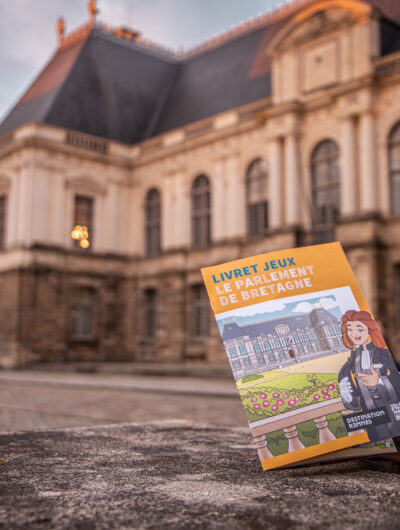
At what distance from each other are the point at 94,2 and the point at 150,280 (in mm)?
16150

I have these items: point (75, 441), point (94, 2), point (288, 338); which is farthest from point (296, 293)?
point (94, 2)

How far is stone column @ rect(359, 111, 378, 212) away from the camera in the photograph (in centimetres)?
2245

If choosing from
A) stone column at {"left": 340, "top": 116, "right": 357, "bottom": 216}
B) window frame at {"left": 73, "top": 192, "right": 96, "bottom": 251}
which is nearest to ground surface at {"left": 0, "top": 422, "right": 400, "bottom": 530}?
stone column at {"left": 340, "top": 116, "right": 357, "bottom": 216}

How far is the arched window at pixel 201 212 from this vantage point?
29234 millimetres

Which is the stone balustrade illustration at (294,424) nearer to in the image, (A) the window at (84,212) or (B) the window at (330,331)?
(B) the window at (330,331)

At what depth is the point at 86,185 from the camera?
3109 centimetres

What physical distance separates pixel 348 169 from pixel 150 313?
1290cm

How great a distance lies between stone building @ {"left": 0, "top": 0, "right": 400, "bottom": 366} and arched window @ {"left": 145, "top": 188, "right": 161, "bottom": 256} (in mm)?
71

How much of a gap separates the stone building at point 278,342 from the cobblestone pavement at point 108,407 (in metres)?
4.20

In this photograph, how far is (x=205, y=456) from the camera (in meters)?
5.71

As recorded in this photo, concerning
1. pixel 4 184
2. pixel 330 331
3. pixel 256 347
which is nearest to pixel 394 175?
pixel 4 184

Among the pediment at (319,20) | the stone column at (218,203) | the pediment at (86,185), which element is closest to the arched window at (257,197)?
the stone column at (218,203)

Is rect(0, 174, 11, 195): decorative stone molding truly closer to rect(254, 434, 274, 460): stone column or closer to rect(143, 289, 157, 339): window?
rect(143, 289, 157, 339): window

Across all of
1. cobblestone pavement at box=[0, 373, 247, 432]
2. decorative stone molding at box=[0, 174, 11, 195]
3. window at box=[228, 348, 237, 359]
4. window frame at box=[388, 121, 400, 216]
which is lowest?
cobblestone pavement at box=[0, 373, 247, 432]
